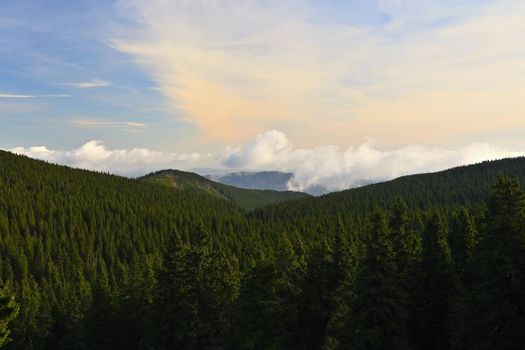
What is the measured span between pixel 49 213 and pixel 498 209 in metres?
196

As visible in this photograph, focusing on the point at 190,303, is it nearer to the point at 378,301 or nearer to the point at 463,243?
the point at 378,301

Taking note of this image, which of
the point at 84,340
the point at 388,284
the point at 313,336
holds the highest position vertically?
the point at 388,284

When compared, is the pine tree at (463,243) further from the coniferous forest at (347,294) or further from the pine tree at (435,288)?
the pine tree at (435,288)

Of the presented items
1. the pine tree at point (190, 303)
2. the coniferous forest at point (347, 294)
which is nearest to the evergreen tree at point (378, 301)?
the coniferous forest at point (347, 294)

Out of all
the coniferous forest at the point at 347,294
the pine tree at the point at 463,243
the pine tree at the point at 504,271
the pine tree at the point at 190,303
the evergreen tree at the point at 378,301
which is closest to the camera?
the pine tree at the point at 504,271

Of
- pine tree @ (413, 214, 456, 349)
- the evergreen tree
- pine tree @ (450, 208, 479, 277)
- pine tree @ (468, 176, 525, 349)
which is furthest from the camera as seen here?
pine tree @ (450, 208, 479, 277)

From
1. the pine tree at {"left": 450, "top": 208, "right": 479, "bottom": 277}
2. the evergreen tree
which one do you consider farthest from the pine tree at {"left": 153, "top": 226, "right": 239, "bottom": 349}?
the pine tree at {"left": 450, "top": 208, "right": 479, "bottom": 277}

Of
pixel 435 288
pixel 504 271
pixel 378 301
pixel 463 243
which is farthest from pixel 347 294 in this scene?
pixel 504 271

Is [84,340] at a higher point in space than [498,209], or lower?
lower

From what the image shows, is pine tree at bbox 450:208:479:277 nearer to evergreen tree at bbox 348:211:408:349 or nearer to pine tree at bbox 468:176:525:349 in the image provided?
evergreen tree at bbox 348:211:408:349

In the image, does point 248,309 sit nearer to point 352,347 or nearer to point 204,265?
point 204,265

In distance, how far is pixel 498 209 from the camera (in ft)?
89.1

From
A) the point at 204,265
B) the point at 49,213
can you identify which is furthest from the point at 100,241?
the point at 204,265

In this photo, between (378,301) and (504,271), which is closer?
(504,271)
